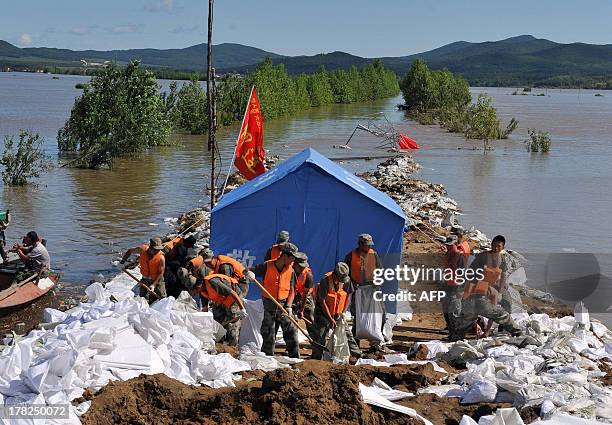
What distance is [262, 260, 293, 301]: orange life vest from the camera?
8836 millimetres

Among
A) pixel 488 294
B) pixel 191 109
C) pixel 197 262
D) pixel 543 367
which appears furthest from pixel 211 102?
pixel 191 109

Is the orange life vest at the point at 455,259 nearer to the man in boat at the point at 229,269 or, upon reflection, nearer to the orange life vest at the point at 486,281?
the orange life vest at the point at 486,281

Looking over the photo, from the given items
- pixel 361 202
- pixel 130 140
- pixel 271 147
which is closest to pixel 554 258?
pixel 361 202

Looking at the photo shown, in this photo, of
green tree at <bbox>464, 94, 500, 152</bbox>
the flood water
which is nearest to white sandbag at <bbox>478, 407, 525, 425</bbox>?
the flood water

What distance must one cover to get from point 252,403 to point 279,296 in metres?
2.60

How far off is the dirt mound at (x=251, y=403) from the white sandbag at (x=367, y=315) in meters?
3.01

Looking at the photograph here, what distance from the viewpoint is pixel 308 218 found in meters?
11.1

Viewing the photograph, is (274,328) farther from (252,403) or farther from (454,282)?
(252,403)

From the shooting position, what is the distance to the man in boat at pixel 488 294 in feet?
31.5

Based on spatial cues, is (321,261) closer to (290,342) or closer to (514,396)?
(290,342)

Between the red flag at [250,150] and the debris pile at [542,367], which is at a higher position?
the red flag at [250,150]

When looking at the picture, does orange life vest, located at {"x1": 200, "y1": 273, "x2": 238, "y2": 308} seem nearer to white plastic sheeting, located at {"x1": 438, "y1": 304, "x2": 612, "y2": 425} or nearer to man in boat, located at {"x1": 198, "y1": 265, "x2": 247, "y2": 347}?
man in boat, located at {"x1": 198, "y1": 265, "x2": 247, "y2": 347}

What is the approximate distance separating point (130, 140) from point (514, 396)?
28996 mm

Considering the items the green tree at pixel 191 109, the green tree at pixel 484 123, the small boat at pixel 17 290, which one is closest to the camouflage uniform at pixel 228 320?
the small boat at pixel 17 290
